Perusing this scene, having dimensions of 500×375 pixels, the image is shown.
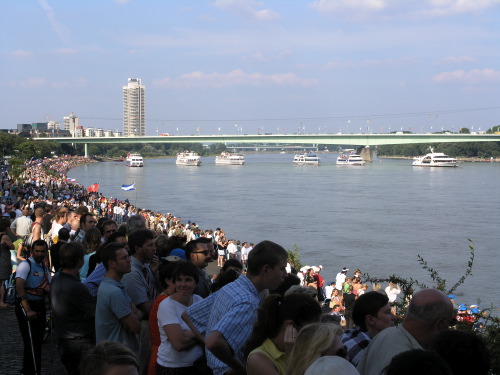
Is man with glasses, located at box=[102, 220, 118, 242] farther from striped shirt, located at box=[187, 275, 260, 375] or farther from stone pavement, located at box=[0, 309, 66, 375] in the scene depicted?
striped shirt, located at box=[187, 275, 260, 375]

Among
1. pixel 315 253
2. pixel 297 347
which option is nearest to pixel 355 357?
pixel 297 347

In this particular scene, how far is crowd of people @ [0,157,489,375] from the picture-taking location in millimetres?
2471

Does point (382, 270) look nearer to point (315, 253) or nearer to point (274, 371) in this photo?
point (315, 253)

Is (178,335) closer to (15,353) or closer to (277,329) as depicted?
(277,329)

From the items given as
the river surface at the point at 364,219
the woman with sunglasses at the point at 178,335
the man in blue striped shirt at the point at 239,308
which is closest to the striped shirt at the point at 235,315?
the man in blue striped shirt at the point at 239,308

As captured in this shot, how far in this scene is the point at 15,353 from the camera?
21.2 ft

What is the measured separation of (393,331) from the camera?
309 cm

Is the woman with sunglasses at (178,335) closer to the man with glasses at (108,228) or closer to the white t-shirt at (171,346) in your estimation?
the white t-shirt at (171,346)

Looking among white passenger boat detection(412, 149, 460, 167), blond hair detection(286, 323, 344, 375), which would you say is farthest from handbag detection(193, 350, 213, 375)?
white passenger boat detection(412, 149, 460, 167)

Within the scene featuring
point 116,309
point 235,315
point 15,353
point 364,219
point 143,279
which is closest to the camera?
point 235,315

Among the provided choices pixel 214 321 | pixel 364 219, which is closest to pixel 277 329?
pixel 214 321

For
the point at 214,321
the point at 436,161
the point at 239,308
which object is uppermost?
the point at 239,308

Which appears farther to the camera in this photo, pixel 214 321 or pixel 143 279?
pixel 143 279

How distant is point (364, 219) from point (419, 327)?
35369 mm
